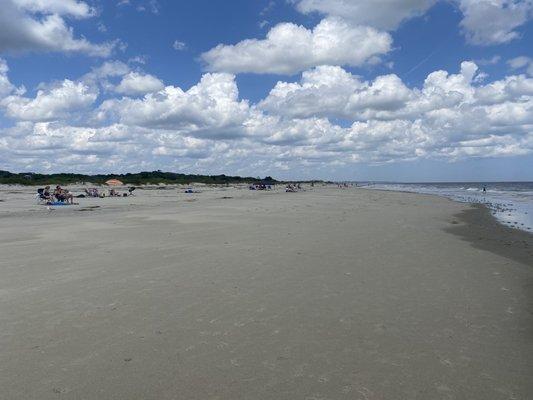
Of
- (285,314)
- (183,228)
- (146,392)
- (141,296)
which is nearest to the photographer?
(146,392)

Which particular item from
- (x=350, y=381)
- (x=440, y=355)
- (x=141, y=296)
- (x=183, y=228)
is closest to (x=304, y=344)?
(x=350, y=381)

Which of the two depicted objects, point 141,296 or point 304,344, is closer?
point 304,344

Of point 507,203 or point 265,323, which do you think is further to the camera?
point 507,203

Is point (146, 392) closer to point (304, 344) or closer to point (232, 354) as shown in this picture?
point (232, 354)

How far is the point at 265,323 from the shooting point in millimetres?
7168

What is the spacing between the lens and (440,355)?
5922mm

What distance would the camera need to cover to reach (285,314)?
766cm

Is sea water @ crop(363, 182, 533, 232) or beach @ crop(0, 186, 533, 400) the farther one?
sea water @ crop(363, 182, 533, 232)

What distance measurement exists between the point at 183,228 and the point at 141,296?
12285mm

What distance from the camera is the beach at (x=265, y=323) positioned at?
5.14 m

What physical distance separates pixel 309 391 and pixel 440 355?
2.19 meters

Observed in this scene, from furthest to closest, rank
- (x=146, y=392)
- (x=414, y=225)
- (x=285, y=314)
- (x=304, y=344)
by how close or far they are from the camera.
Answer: (x=414, y=225), (x=285, y=314), (x=304, y=344), (x=146, y=392)

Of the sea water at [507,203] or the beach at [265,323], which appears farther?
the sea water at [507,203]

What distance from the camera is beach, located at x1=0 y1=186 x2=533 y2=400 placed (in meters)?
5.14
